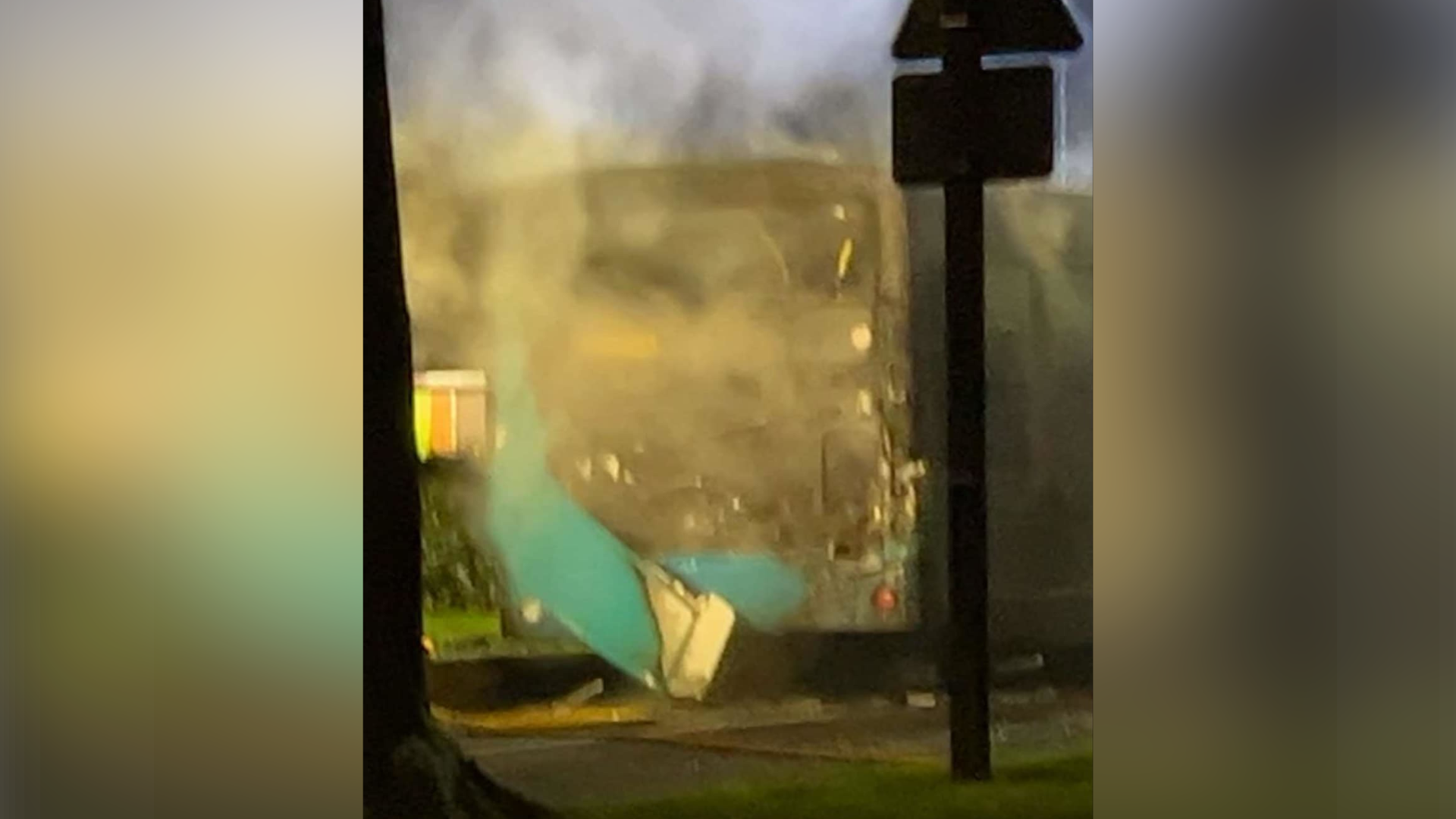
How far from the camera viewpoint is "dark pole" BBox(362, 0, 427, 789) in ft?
3.05

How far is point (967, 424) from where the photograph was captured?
93 centimetres

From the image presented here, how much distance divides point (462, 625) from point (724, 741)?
20 cm

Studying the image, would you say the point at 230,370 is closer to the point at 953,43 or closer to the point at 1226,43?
the point at 953,43

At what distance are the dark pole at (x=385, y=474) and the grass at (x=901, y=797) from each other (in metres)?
0.15

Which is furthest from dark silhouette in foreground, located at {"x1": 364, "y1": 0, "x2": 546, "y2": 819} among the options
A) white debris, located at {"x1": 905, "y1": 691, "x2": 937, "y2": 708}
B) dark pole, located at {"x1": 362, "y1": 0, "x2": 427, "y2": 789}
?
white debris, located at {"x1": 905, "y1": 691, "x2": 937, "y2": 708}

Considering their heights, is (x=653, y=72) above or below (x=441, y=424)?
above

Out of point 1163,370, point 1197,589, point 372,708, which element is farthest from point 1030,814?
point 372,708

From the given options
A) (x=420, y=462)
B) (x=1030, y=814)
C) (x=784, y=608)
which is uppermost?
(x=420, y=462)

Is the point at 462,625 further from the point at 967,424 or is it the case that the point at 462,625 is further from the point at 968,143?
the point at 968,143

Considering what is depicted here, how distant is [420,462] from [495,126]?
236mm

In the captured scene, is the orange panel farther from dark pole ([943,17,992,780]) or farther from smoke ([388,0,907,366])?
dark pole ([943,17,992,780])

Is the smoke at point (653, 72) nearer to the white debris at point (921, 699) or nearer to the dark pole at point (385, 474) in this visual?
the dark pole at point (385, 474)

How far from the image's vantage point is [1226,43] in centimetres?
93

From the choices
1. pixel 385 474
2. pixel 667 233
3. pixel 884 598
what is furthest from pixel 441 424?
pixel 884 598
